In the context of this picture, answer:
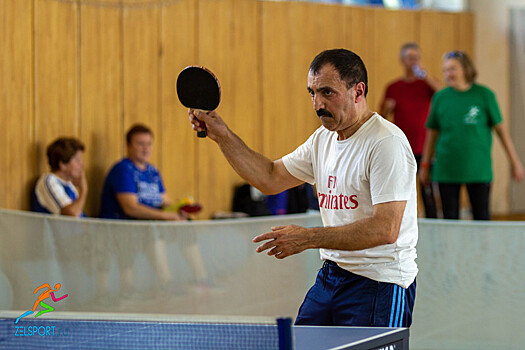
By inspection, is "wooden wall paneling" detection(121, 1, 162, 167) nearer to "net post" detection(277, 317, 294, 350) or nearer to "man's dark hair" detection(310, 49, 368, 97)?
"man's dark hair" detection(310, 49, 368, 97)

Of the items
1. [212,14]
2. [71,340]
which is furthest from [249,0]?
[71,340]

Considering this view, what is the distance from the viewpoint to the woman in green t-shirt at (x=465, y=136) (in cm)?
612

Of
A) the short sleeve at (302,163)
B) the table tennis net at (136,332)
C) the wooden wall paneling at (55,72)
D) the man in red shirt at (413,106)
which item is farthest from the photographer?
the man in red shirt at (413,106)

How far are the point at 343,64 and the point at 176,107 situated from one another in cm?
498

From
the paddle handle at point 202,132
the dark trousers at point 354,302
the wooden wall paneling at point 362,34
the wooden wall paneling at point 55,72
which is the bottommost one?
the dark trousers at point 354,302

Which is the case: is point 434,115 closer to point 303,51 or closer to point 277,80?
point 277,80

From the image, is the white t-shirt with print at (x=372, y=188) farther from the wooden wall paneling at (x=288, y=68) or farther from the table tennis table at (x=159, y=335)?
the wooden wall paneling at (x=288, y=68)

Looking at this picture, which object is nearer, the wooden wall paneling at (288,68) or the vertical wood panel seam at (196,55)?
the vertical wood panel seam at (196,55)

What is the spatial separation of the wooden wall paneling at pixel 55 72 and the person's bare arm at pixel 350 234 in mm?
4220

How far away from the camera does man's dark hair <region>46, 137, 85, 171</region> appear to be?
19.5ft

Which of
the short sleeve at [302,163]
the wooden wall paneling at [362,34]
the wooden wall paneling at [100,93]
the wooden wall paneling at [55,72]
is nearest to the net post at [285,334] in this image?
the short sleeve at [302,163]

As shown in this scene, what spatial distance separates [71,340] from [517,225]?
2.83 metres

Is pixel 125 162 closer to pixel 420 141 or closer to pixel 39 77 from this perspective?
pixel 39 77

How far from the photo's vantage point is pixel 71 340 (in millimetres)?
2271
